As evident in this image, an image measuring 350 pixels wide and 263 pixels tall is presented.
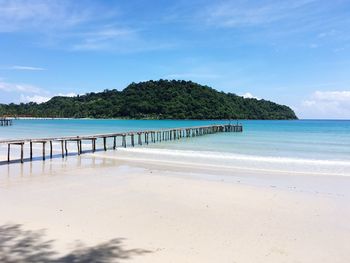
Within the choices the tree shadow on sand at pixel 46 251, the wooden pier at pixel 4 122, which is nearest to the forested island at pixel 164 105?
the wooden pier at pixel 4 122

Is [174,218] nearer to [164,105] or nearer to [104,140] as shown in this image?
[104,140]

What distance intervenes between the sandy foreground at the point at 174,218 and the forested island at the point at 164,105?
382ft

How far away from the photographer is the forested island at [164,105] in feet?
438

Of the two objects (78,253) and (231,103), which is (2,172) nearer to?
(78,253)

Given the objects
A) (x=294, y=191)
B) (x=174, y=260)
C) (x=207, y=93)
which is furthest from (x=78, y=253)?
(x=207, y=93)

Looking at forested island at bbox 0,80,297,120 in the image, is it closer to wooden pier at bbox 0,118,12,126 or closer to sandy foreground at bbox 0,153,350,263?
wooden pier at bbox 0,118,12,126

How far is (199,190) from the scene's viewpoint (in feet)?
37.3

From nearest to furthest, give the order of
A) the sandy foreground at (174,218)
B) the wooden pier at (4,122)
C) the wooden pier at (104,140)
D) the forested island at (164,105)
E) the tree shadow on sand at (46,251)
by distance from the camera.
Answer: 1. the tree shadow on sand at (46,251)
2. the sandy foreground at (174,218)
3. the wooden pier at (104,140)
4. the wooden pier at (4,122)
5. the forested island at (164,105)

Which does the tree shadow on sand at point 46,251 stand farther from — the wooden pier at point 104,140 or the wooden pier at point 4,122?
the wooden pier at point 4,122

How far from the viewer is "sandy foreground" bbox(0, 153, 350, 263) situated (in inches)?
238

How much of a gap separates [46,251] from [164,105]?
132736 millimetres

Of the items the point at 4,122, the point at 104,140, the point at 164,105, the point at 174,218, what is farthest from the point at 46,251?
the point at 164,105

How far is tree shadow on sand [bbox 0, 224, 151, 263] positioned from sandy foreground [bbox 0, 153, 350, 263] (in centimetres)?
2

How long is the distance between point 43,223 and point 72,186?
4.27 metres
